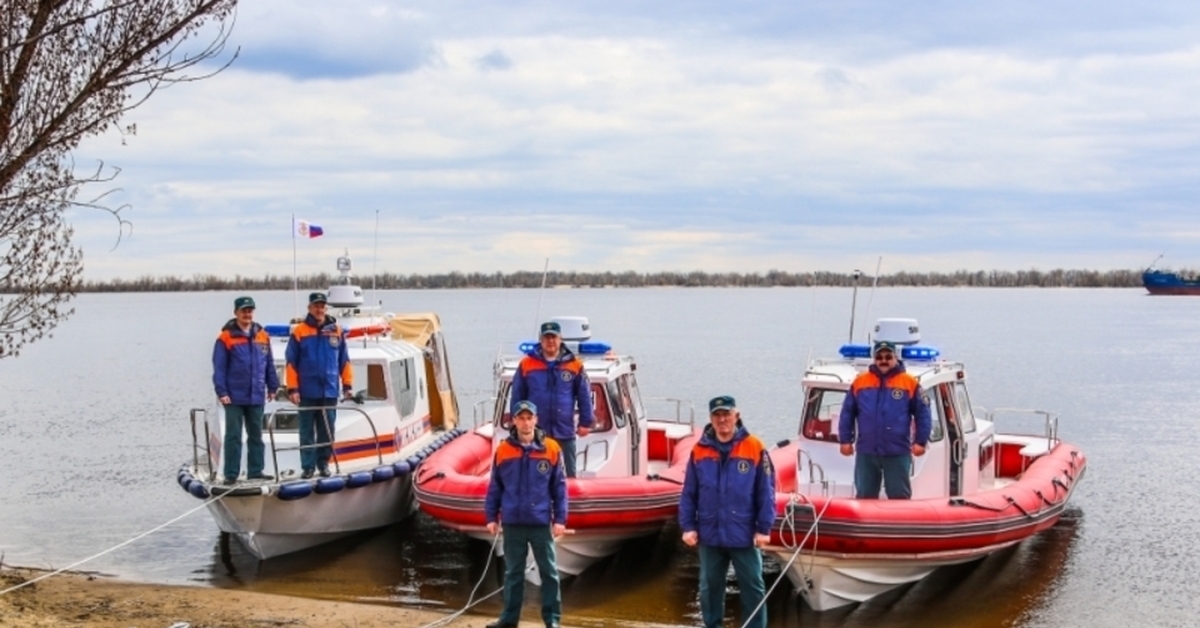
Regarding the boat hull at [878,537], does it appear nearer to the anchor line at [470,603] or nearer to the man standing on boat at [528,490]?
the anchor line at [470,603]

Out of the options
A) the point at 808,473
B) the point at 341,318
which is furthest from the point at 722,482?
the point at 341,318

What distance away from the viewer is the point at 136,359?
2115 inches

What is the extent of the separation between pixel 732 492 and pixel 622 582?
4885mm

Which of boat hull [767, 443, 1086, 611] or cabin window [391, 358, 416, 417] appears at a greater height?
cabin window [391, 358, 416, 417]

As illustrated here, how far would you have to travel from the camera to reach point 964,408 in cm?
1230

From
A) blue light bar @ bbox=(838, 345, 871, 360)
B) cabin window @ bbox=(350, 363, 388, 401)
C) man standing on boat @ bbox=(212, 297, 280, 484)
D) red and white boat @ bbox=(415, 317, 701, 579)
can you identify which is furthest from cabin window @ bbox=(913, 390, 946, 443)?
man standing on boat @ bbox=(212, 297, 280, 484)

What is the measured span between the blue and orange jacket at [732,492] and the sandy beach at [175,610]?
223cm

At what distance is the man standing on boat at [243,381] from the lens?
38.1ft

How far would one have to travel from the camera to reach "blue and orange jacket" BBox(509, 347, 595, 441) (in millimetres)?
10992

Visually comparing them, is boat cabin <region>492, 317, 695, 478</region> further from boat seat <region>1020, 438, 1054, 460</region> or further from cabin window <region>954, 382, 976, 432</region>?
boat seat <region>1020, 438, 1054, 460</region>

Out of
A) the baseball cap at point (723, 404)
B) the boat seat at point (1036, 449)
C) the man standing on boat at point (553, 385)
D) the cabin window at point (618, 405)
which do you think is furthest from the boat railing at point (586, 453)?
the boat seat at point (1036, 449)

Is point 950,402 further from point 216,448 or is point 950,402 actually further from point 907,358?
point 216,448

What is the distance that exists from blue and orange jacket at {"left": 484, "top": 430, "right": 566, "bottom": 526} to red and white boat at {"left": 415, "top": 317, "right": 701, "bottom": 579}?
7.61ft

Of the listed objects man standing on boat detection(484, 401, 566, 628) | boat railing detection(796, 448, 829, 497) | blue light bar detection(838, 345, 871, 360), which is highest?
blue light bar detection(838, 345, 871, 360)
